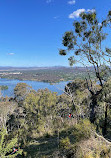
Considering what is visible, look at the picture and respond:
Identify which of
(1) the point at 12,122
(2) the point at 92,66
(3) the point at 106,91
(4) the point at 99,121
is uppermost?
(2) the point at 92,66

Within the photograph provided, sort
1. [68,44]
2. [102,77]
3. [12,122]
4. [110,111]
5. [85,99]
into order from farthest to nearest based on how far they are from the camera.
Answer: [12,122] → [85,99] → [110,111] → [68,44] → [102,77]

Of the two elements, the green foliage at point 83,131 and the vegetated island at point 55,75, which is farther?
the vegetated island at point 55,75

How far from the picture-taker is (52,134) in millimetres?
7391

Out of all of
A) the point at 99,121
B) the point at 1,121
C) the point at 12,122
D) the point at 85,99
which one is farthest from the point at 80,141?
the point at 12,122

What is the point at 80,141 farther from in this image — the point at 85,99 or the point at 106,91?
the point at 85,99

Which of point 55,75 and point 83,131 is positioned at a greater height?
point 55,75

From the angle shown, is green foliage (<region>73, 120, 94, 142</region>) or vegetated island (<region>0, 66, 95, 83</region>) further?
vegetated island (<region>0, 66, 95, 83</region>)

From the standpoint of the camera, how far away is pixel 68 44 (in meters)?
5.59

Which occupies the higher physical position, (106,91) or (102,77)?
(102,77)

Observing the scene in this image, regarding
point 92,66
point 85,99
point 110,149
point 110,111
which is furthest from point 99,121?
point 110,149

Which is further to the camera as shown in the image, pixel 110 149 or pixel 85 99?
pixel 85 99

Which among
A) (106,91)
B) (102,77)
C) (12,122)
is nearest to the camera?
(106,91)

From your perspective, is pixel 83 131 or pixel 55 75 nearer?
pixel 83 131

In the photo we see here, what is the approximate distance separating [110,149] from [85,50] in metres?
3.97
